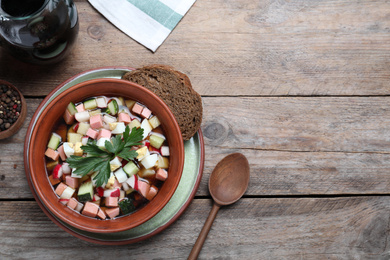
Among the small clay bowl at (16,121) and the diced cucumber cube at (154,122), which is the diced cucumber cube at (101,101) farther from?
the small clay bowl at (16,121)

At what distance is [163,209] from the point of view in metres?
1.65

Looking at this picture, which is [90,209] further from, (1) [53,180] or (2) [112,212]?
(1) [53,180]

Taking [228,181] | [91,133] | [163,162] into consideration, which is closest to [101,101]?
[91,133]

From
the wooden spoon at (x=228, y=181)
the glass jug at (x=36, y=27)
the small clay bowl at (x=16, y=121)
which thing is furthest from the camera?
the wooden spoon at (x=228, y=181)

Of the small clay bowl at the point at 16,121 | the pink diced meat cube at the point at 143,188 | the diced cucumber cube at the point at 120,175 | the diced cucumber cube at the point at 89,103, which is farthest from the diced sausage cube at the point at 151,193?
the small clay bowl at the point at 16,121

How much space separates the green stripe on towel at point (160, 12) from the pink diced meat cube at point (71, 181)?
0.85m

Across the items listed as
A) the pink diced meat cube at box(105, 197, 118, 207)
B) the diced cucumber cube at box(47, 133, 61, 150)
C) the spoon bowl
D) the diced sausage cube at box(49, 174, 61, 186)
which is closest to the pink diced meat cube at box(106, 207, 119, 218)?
the pink diced meat cube at box(105, 197, 118, 207)

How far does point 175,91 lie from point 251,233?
2.54 ft

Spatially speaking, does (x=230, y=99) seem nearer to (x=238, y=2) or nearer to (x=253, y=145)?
(x=253, y=145)

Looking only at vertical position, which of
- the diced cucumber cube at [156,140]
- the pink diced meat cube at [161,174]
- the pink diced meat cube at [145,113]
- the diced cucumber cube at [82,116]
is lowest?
the diced cucumber cube at [82,116]

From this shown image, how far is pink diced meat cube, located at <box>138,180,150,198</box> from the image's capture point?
1514 millimetres

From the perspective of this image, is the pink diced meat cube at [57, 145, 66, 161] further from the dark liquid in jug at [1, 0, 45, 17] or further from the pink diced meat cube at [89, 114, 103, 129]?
the dark liquid in jug at [1, 0, 45, 17]

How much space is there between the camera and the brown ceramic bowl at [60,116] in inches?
56.2

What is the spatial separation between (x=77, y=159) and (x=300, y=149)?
106 cm
